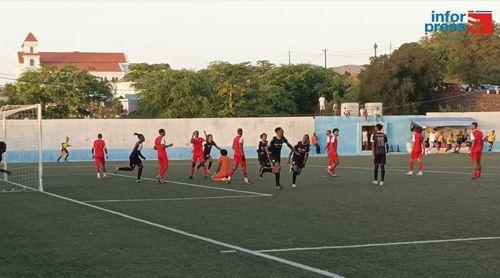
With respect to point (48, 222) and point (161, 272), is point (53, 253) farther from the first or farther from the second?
point (48, 222)

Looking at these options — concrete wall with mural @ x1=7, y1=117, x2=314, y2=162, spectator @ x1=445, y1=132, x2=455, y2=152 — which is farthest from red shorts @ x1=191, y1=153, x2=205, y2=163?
spectator @ x1=445, y1=132, x2=455, y2=152

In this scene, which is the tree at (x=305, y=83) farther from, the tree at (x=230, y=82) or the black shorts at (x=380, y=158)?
the black shorts at (x=380, y=158)

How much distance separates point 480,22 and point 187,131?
5341 cm

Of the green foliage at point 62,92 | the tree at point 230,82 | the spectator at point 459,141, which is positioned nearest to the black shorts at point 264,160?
the spectator at point 459,141

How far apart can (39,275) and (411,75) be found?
68.1 meters

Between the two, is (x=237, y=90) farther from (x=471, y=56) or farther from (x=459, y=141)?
(x=471, y=56)

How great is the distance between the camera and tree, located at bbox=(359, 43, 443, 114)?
7156cm

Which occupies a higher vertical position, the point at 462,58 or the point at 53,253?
the point at 462,58

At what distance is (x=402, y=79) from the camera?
7238 cm

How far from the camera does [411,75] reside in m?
72.7

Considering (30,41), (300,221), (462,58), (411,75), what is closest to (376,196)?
(300,221)

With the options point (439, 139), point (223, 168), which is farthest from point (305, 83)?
point (223, 168)

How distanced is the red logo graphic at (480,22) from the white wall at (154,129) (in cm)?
3451

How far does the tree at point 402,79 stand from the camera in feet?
235
